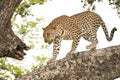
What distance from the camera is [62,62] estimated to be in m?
6.71

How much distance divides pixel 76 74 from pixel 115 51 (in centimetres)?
81

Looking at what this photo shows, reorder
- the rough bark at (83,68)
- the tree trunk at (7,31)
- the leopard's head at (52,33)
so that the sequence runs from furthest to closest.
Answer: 1. the leopard's head at (52,33)
2. the tree trunk at (7,31)
3. the rough bark at (83,68)

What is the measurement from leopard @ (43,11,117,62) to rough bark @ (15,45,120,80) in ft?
7.40

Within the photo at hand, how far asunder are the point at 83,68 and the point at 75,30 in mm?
3167

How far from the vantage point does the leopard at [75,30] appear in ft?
31.1

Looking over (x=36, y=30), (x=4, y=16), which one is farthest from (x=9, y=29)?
(x=36, y=30)

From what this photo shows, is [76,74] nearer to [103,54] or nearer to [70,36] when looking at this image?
[103,54]

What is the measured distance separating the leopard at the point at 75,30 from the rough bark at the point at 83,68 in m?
2.26

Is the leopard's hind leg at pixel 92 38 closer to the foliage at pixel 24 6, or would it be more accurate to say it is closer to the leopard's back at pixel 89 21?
the leopard's back at pixel 89 21

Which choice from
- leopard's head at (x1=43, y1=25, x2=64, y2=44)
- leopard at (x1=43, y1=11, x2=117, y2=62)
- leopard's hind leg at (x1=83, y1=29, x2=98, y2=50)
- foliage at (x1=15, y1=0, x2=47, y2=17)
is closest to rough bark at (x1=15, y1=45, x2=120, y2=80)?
leopard at (x1=43, y1=11, x2=117, y2=62)

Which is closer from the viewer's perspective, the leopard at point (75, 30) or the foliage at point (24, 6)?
the leopard at point (75, 30)

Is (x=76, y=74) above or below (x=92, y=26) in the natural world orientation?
below

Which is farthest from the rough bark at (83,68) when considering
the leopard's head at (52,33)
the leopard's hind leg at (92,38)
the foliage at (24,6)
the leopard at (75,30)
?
the foliage at (24,6)

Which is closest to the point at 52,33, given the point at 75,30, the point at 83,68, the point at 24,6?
the point at 75,30
